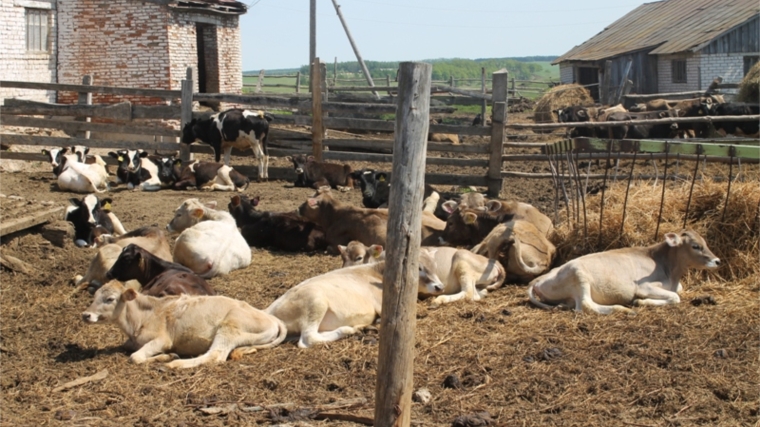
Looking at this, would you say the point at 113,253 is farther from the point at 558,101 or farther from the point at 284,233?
the point at 558,101

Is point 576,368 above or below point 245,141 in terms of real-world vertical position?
below

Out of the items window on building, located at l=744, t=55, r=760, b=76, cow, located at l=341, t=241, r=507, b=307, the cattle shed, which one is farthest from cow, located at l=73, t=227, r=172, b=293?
window on building, located at l=744, t=55, r=760, b=76

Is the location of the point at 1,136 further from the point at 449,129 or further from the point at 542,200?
the point at 542,200

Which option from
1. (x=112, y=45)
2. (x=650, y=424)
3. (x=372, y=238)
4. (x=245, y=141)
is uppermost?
(x=112, y=45)

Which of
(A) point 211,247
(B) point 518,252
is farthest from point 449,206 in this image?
(A) point 211,247

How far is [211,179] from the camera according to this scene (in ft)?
54.2

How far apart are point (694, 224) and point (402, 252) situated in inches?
207

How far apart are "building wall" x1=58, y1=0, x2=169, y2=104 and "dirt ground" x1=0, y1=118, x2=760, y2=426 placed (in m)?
16.3

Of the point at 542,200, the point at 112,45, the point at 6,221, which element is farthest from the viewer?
the point at 112,45

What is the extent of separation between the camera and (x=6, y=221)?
10.4m

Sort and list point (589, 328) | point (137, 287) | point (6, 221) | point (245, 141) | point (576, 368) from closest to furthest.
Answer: point (576, 368) < point (589, 328) < point (137, 287) < point (6, 221) < point (245, 141)

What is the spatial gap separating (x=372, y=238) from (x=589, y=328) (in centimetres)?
420

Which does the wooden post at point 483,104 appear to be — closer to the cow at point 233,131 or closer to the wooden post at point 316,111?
the wooden post at point 316,111

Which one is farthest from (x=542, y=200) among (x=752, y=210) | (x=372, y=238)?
(x=752, y=210)
